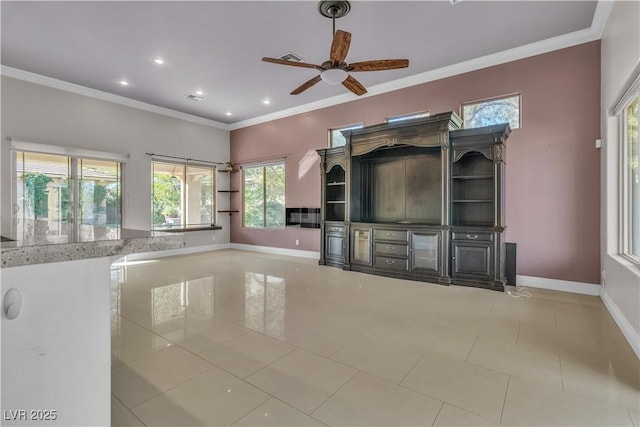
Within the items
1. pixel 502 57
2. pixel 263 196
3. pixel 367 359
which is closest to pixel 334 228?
pixel 263 196

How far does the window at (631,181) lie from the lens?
299cm

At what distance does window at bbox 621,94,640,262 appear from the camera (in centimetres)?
299

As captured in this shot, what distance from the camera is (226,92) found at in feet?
21.3

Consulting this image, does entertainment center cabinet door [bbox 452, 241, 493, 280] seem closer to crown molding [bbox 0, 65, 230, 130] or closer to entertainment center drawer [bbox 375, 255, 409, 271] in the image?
entertainment center drawer [bbox 375, 255, 409, 271]

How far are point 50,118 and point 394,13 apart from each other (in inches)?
250

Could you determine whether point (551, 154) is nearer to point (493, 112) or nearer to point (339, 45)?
point (493, 112)

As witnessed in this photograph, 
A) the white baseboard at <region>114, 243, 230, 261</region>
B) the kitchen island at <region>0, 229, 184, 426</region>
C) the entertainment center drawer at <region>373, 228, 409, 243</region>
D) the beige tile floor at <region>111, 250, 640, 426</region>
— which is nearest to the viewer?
the kitchen island at <region>0, 229, 184, 426</region>

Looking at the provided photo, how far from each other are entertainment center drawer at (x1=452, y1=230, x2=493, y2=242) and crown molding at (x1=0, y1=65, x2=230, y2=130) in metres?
6.96

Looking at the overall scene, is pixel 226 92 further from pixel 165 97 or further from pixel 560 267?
pixel 560 267

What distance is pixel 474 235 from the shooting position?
14.9ft

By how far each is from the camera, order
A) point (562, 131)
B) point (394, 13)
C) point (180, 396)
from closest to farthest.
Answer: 1. point (180, 396)
2. point (394, 13)
3. point (562, 131)

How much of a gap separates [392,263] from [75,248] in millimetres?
4789

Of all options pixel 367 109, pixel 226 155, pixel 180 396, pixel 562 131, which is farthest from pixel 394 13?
pixel 226 155

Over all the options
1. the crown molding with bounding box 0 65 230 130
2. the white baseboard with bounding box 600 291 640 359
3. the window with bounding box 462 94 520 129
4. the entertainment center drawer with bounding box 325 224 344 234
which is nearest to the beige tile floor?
the white baseboard with bounding box 600 291 640 359
